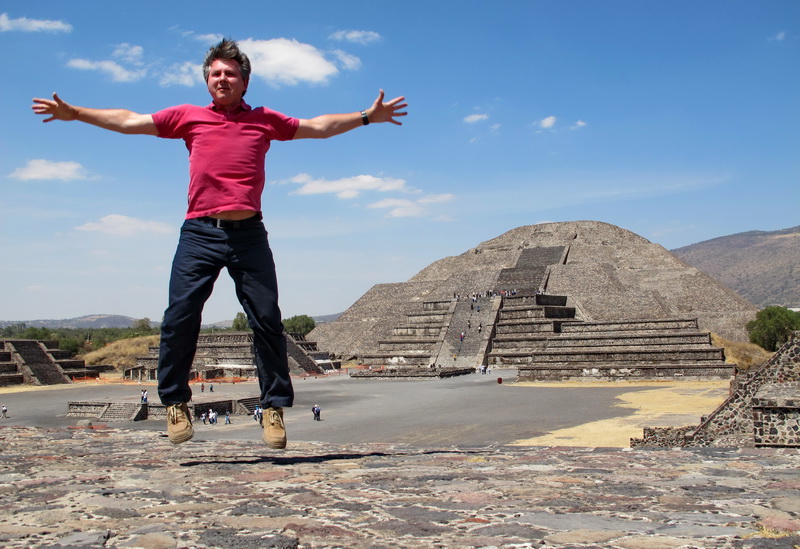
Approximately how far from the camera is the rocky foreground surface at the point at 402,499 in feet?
8.55

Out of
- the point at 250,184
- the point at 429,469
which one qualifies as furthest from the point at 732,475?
the point at 250,184

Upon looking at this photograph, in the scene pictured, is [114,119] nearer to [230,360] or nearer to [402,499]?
[402,499]

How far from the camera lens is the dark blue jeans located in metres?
4.29

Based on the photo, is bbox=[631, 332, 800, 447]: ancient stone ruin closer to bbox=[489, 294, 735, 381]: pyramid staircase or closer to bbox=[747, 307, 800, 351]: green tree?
bbox=[489, 294, 735, 381]: pyramid staircase

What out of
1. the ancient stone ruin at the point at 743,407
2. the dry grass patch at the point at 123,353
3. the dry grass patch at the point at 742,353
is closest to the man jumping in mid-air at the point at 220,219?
the ancient stone ruin at the point at 743,407

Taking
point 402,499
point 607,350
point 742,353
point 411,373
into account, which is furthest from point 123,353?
point 402,499

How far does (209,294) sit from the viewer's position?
438cm

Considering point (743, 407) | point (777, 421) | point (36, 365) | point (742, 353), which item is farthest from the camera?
point (36, 365)

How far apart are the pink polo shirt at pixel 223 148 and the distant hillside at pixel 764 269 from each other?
5361 inches

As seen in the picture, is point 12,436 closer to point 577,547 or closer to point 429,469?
point 429,469

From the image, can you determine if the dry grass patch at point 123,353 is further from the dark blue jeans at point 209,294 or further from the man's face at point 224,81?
the man's face at point 224,81

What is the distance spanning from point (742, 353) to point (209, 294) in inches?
1572

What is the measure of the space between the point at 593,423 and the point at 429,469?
15.0 meters

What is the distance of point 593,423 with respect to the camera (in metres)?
18.1
